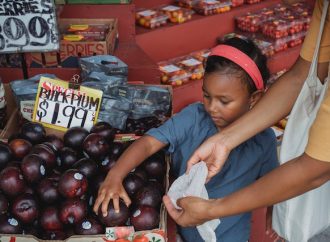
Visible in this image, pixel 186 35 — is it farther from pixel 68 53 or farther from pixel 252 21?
pixel 68 53

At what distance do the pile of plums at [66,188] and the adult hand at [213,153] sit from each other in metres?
0.21

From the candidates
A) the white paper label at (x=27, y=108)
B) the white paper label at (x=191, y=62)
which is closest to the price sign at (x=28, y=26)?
the white paper label at (x=27, y=108)

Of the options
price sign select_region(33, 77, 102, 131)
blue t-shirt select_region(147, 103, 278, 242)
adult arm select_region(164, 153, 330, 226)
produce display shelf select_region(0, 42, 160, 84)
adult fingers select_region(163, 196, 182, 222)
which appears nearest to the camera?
adult arm select_region(164, 153, 330, 226)

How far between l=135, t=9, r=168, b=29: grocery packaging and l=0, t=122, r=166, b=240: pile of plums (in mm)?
2265

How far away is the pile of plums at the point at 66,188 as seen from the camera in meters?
1.55

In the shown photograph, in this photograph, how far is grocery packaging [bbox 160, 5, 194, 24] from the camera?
13.7 feet

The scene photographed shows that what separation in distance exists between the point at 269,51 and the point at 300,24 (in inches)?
23.8

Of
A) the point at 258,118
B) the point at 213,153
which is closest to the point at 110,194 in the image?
the point at 213,153

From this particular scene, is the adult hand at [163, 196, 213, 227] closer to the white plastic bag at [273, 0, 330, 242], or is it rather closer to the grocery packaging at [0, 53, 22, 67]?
the white plastic bag at [273, 0, 330, 242]

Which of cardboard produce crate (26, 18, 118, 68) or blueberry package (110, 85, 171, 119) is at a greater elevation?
cardboard produce crate (26, 18, 118, 68)

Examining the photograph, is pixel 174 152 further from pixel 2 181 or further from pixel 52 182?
pixel 2 181

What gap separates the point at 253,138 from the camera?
72.6 inches

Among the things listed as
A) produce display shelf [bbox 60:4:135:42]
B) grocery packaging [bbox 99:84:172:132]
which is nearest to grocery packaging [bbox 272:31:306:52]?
produce display shelf [bbox 60:4:135:42]

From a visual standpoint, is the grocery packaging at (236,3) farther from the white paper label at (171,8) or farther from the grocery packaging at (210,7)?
the white paper label at (171,8)
